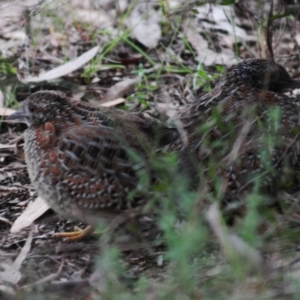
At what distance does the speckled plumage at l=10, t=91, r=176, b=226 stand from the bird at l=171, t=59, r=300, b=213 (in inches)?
11.0

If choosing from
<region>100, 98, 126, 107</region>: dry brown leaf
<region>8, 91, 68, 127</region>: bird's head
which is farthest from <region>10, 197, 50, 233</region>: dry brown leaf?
<region>100, 98, 126, 107</region>: dry brown leaf

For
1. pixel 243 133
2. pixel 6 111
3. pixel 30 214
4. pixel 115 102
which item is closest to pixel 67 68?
pixel 115 102

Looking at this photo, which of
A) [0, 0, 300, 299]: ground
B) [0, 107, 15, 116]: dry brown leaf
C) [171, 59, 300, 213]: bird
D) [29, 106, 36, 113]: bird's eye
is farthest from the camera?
[0, 107, 15, 116]: dry brown leaf

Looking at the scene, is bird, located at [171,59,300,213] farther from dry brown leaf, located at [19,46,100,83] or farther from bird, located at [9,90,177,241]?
dry brown leaf, located at [19,46,100,83]

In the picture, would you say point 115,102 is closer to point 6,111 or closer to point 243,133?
point 6,111

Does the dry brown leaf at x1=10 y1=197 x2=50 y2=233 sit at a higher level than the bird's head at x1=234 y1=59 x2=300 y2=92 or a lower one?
lower

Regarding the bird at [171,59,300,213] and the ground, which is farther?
the bird at [171,59,300,213]

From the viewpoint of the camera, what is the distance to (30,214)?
5750mm

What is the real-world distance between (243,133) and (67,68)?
296 cm

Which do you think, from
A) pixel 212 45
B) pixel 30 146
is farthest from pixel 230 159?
pixel 212 45

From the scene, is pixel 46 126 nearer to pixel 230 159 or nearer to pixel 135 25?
pixel 230 159

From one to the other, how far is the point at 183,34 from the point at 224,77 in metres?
1.95

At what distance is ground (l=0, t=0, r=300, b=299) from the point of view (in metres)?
3.89

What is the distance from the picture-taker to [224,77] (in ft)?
A: 20.0
